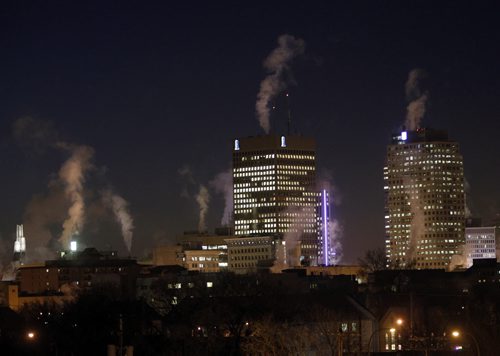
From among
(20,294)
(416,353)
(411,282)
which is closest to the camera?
(416,353)

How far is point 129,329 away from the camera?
92.9 metres

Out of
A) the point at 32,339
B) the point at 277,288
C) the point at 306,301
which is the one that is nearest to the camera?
the point at 32,339

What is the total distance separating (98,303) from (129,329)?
12.0m

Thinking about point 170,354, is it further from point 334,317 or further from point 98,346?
point 334,317

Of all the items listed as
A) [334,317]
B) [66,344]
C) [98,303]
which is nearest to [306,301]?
[334,317]

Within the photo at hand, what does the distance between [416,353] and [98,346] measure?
2019 centimetres

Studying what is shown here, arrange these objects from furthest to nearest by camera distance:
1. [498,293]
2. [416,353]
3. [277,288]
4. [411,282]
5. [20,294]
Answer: [20,294] → [411,282] → [498,293] → [277,288] → [416,353]

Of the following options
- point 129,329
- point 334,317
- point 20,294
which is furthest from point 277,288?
point 20,294

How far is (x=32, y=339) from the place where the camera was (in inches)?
3935

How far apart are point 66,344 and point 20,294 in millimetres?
107817

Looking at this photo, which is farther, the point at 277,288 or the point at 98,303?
the point at 277,288

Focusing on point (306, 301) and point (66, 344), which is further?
point (306, 301)

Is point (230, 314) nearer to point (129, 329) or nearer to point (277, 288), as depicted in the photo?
point (129, 329)

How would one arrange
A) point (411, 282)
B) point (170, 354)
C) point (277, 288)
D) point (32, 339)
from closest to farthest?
point (170, 354) < point (32, 339) < point (277, 288) < point (411, 282)
